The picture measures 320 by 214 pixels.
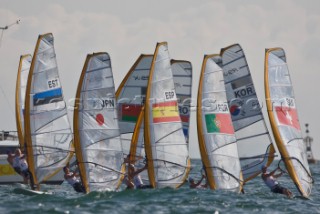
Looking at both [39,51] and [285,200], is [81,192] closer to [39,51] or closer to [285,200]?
[39,51]

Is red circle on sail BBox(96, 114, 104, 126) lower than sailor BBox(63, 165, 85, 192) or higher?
higher

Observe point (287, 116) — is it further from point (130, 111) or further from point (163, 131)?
point (130, 111)

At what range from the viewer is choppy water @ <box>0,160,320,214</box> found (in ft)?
84.1

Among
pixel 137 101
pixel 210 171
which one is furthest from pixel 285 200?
pixel 137 101

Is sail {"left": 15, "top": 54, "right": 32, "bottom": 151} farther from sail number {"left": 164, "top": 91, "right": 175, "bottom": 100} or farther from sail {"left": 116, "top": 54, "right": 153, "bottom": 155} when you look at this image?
sail number {"left": 164, "top": 91, "right": 175, "bottom": 100}

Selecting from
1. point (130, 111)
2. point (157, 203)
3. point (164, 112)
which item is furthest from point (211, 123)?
point (157, 203)

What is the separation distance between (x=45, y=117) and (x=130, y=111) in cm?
514

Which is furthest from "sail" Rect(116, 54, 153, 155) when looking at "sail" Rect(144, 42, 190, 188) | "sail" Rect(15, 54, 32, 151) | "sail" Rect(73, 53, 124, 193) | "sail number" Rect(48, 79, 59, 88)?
"sail" Rect(15, 54, 32, 151)

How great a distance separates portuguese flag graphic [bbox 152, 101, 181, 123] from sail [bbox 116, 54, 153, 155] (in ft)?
10.00

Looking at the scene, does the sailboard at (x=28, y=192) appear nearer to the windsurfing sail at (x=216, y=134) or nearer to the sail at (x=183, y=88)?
the windsurfing sail at (x=216, y=134)

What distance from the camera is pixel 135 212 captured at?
25078mm

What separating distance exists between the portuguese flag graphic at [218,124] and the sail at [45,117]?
5.20m

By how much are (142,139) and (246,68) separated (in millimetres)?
5259

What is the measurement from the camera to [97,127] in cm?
3103
